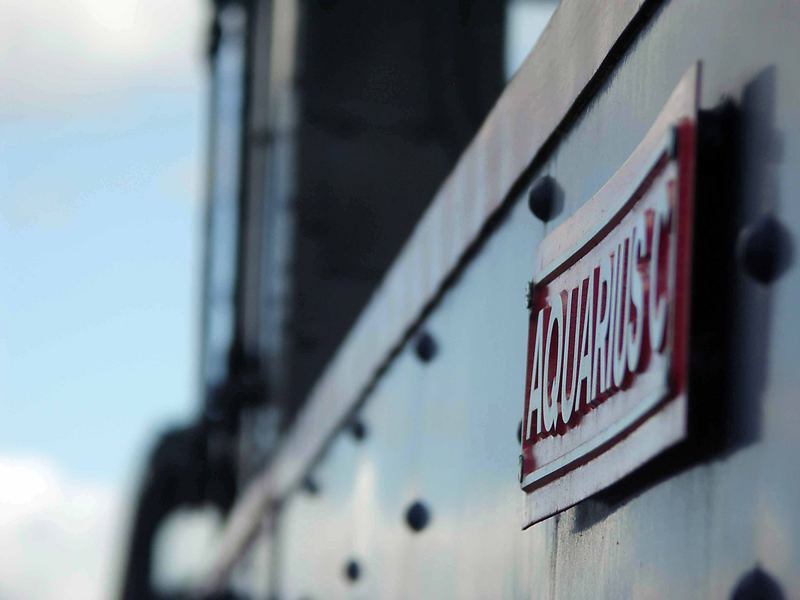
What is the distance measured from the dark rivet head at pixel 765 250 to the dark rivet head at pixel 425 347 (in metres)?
2.81

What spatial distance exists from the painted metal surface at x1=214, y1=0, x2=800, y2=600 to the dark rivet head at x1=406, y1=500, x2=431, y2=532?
0.04 m

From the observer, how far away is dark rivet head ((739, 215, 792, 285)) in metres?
2.11

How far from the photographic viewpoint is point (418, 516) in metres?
4.80

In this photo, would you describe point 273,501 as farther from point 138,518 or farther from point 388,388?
point 138,518

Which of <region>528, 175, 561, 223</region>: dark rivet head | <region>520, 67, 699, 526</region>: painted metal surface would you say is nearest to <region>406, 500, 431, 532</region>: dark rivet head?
<region>528, 175, 561, 223</region>: dark rivet head

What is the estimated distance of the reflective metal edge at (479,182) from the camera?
3248mm

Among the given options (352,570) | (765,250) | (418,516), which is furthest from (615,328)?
(352,570)

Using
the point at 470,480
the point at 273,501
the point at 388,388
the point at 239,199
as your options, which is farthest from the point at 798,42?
the point at 239,199

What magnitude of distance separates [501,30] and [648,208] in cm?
1237

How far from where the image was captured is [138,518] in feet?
68.9

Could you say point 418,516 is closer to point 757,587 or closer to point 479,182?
point 479,182

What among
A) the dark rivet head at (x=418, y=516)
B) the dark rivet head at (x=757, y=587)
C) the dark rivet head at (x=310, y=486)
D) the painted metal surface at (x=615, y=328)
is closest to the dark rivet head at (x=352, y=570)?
the dark rivet head at (x=418, y=516)

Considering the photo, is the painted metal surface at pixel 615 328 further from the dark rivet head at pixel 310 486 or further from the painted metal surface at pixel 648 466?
the dark rivet head at pixel 310 486

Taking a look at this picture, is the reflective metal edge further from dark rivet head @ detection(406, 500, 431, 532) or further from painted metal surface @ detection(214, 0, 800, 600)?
dark rivet head @ detection(406, 500, 431, 532)
